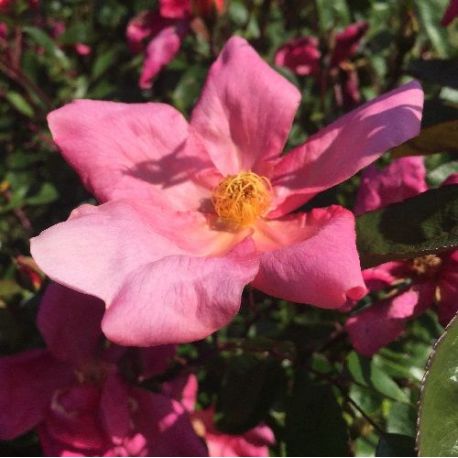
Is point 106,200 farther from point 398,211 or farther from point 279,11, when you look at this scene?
point 279,11

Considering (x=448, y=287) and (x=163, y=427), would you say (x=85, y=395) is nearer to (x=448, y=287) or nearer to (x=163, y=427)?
(x=163, y=427)

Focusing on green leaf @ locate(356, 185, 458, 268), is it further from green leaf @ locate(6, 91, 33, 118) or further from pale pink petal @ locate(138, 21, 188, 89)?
green leaf @ locate(6, 91, 33, 118)

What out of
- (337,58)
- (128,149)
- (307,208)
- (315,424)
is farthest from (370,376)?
(337,58)

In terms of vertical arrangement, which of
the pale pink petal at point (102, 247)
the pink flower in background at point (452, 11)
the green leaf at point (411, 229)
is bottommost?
the green leaf at point (411, 229)

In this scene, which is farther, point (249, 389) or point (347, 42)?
point (347, 42)

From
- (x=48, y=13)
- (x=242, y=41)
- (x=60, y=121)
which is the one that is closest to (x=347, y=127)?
(x=242, y=41)

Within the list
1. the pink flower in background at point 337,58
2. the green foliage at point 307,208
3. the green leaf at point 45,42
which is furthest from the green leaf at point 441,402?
the green leaf at point 45,42

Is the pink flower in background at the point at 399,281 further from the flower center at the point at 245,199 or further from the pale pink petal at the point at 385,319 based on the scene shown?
the flower center at the point at 245,199
